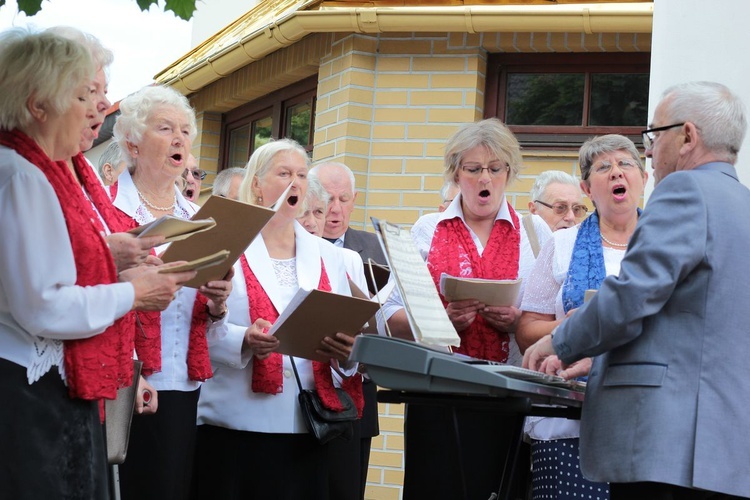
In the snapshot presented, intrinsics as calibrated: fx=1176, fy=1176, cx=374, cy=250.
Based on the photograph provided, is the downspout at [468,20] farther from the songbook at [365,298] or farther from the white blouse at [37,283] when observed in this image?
the white blouse at [37,283]

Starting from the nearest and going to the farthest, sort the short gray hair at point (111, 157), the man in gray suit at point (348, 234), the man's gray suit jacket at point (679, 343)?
the man's gray suit jacket at point (679, 343), the short gray hair at point (111, 157), the man in gray suit at point (348, 234)

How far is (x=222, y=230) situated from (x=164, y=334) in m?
0.73

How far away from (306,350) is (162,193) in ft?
3.41

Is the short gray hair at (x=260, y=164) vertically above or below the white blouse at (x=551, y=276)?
above

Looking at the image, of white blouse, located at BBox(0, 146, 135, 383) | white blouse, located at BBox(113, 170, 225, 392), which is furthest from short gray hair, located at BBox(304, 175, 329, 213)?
white blouse, located at BBox(0, 146, 135, 383)

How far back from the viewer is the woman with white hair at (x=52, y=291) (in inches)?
130

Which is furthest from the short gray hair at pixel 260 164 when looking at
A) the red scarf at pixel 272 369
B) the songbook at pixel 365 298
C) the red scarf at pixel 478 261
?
the red scarf at pixel 478 261

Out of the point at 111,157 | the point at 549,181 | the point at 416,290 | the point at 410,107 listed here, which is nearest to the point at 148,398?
the point at 416,290

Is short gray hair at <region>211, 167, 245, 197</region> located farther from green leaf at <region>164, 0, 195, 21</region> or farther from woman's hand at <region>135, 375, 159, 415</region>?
woman's hand at <region>135, 375, 159, 415</region>

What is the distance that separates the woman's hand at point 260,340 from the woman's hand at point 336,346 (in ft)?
0.63

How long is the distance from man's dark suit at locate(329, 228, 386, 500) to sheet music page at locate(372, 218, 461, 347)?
122cm

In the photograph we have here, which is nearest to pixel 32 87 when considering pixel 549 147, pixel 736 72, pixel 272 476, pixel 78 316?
pixel 78 316

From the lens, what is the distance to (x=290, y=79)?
393 inches

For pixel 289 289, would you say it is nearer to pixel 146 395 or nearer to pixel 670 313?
pixel 146 395
